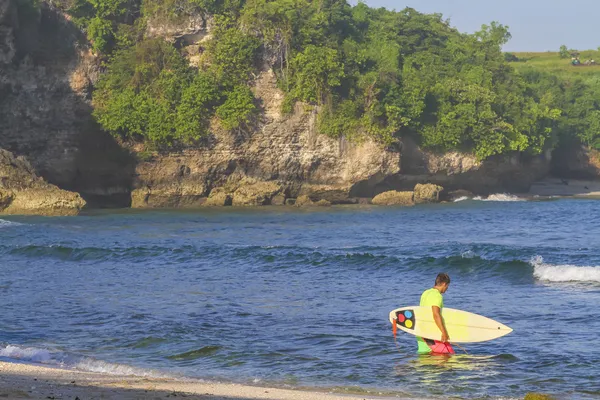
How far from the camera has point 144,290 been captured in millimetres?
18875

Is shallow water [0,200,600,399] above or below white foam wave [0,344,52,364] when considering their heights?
below

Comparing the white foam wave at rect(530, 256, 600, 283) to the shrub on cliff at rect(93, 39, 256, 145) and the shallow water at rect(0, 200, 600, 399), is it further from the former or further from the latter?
the shrub on cliff at rect(93, 39, 256, 145)

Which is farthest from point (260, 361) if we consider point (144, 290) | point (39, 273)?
point (39, 273)

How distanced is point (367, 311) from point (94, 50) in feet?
95.3

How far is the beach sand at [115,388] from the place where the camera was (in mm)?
8969

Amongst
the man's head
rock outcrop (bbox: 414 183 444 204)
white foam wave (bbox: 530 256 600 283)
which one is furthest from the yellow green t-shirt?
rock outcrop (bbox: 414 183 444 204)

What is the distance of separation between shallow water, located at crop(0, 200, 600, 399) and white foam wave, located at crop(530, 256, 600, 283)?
0.16 ft

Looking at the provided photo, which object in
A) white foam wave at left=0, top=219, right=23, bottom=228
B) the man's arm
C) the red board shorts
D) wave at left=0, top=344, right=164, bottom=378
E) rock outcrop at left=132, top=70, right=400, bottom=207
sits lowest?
wave at left=0, top=344, right=164, bottom=378

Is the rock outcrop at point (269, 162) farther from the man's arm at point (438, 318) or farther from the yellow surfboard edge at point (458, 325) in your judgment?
the man's arm at point (438, 318)

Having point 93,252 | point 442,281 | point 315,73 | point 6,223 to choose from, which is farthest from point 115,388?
point 315,73

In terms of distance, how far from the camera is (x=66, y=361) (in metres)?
12.4

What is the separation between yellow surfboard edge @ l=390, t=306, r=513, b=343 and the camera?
1259 cm

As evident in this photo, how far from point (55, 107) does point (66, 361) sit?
97.7 feet

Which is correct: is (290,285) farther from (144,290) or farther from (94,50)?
(94,50)
